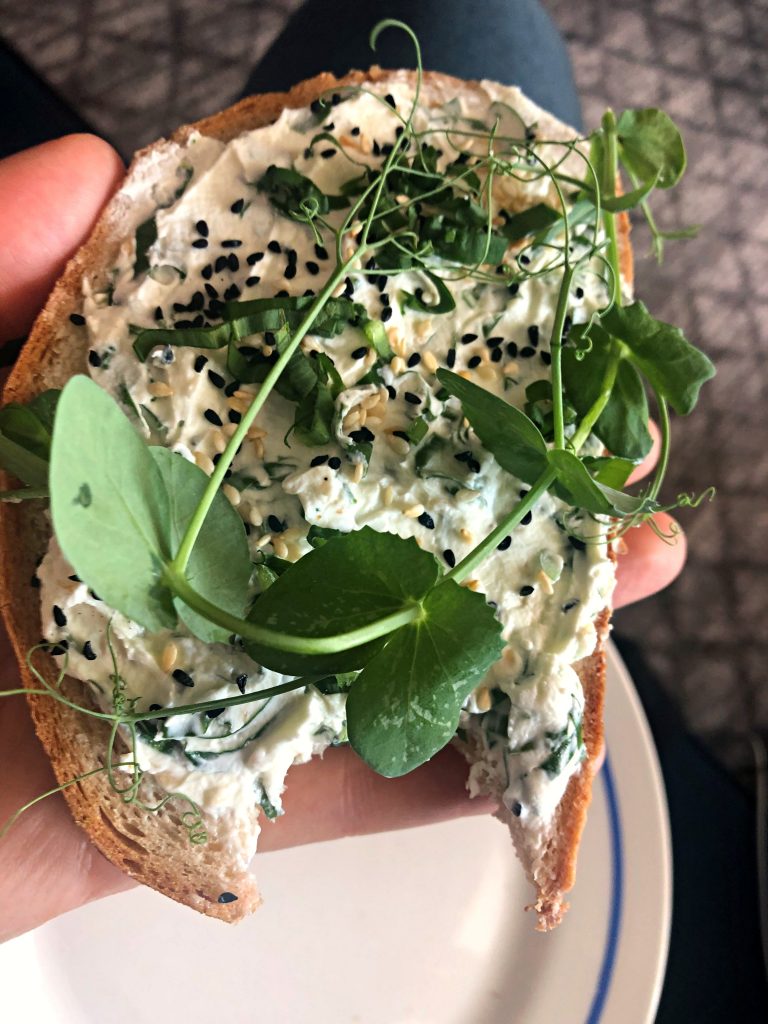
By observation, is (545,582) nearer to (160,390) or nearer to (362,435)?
(362,435)

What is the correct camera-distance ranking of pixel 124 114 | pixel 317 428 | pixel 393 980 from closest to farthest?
pixel 317 428
pixel 393 980
pixel 124 114

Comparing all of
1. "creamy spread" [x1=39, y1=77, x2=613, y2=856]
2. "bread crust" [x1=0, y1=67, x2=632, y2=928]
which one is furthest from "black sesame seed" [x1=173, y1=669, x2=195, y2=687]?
"bread crust" [x1=0, y1=67, x2=632, y2=928]

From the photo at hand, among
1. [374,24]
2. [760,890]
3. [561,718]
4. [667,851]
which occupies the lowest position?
[760,890]

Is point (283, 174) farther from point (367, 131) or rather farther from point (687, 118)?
point (687, 118)

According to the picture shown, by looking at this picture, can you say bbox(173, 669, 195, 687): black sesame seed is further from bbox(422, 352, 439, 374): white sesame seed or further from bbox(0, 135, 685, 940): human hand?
bbox(422, 352, 439, 374): white sesame seed

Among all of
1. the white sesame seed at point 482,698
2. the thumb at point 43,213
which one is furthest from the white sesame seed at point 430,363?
the thumb at point 43,213

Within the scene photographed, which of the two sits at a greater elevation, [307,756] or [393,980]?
[307,756]

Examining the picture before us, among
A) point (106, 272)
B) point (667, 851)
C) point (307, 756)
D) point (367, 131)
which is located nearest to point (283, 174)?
point (367, 131)
